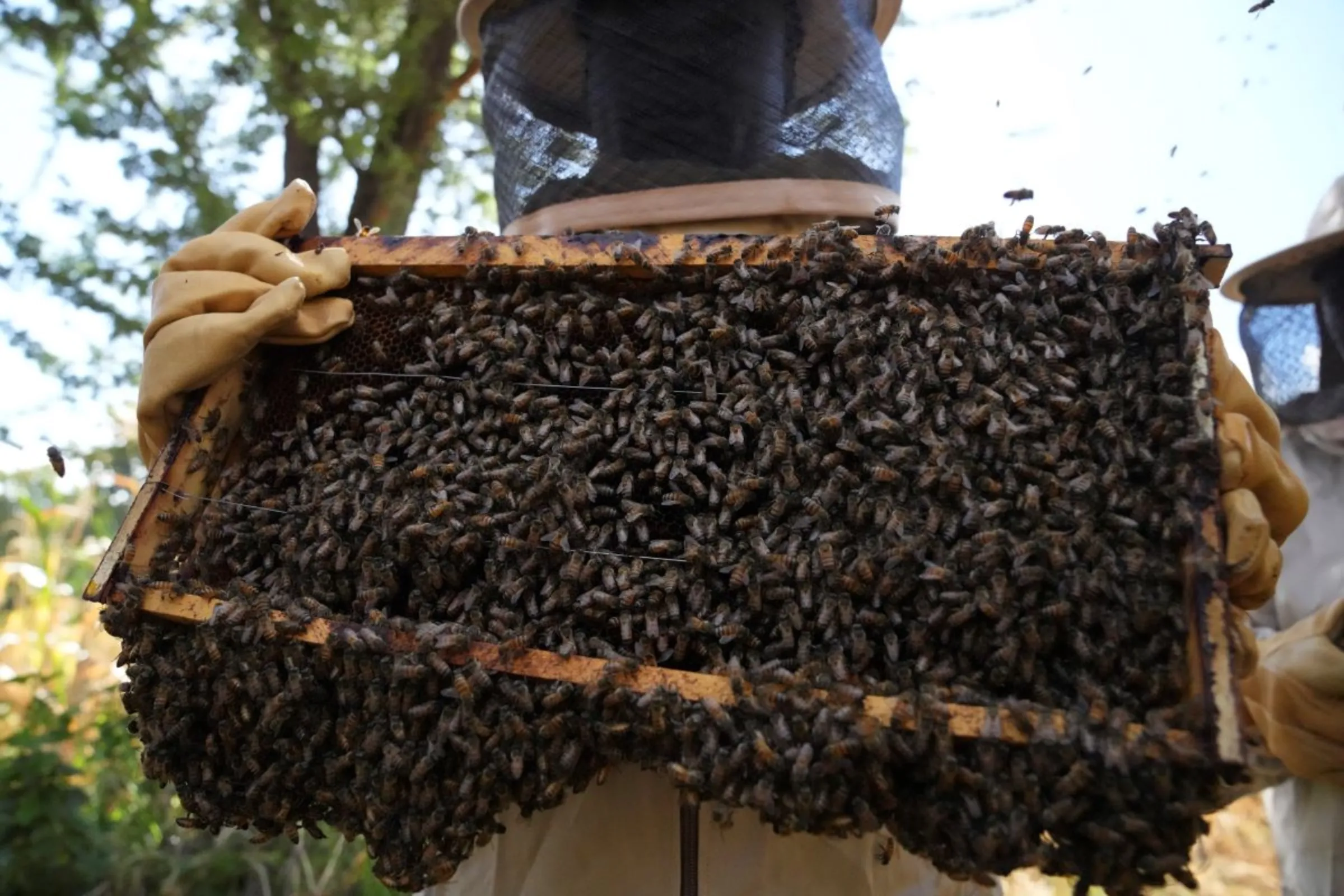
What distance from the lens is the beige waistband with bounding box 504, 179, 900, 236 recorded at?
2.48 meters

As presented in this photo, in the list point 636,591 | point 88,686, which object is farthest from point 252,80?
point 636,591

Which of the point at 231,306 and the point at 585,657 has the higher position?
the point at 231,306

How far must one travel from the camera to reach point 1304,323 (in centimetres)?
415

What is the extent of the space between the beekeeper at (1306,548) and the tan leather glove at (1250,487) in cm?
130

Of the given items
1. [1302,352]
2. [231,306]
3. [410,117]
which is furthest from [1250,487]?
[410,117]

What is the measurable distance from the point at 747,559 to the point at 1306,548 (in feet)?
11.5

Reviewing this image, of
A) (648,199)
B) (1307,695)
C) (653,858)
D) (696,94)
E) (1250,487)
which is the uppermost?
(696,94)

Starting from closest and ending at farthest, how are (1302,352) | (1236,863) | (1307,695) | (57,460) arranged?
(57,460) < (1307,695) < (1302,352) < (1236,863)

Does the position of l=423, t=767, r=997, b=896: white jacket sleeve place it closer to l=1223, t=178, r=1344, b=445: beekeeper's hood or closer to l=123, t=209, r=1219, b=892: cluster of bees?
l=123, t=209, r=1219, b=892: cluster of bees

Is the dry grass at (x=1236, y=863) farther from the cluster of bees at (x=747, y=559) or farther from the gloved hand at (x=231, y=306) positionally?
the gloved hand at (x=231, y=306)

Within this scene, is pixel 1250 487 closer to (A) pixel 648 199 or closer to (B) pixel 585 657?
(B) pixel 585 657

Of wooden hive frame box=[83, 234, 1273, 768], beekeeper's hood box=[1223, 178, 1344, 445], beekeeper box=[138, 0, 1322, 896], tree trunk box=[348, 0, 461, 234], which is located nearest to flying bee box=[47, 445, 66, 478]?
beekeeper box=[138, 0, 1322, 896]

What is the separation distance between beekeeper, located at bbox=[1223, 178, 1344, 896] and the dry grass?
12.1 feet

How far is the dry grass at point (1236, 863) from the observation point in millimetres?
7539
